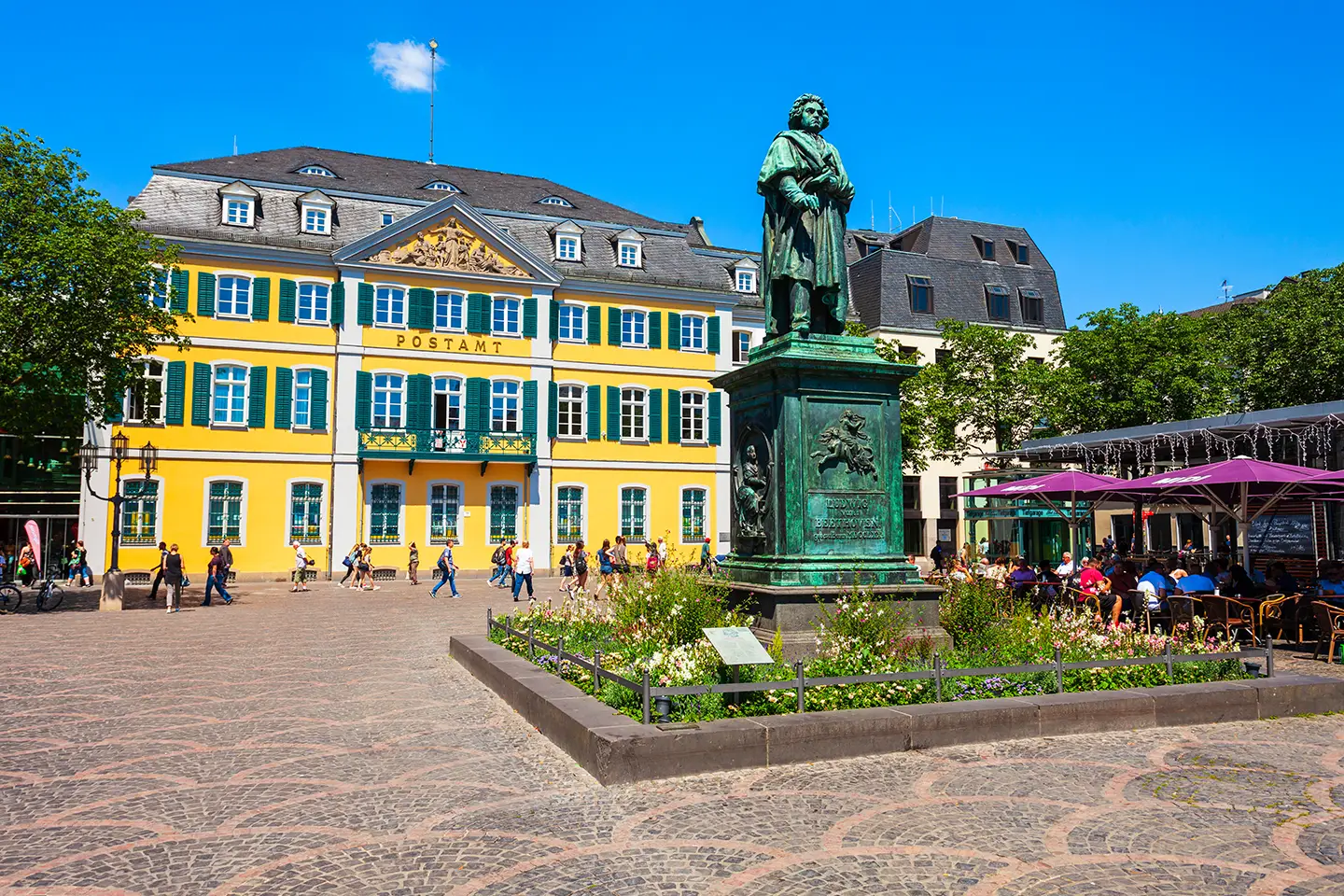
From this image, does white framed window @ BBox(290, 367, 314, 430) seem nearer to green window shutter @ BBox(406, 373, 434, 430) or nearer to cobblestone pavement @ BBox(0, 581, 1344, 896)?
green window shutter @ BBox(406, 373, 434, 430)

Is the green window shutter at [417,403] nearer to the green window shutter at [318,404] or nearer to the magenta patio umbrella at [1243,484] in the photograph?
the green window shutter at [318,404]

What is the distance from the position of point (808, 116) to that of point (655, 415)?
26.1 m

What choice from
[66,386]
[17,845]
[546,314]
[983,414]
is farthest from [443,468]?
[17,845]

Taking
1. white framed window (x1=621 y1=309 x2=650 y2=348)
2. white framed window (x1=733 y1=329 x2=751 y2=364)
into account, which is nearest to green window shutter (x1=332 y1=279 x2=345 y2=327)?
white framed window (x1=621 y1=309 x2=650 y2=348)

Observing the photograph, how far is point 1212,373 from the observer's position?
35656 mm

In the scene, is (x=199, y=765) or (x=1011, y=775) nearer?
(x=1011, y=775)

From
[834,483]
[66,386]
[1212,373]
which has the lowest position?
[834,483]

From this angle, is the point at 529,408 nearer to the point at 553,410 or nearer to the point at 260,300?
the point at 553,410

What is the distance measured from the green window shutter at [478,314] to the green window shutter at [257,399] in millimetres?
6543

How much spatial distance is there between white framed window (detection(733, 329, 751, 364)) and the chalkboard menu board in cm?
1862

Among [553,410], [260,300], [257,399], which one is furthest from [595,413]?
[260,300]

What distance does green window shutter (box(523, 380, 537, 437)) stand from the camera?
33.9 m

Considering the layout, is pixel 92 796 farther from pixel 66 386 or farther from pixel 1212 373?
pixel 1212 373

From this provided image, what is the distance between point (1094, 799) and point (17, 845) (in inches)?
221
